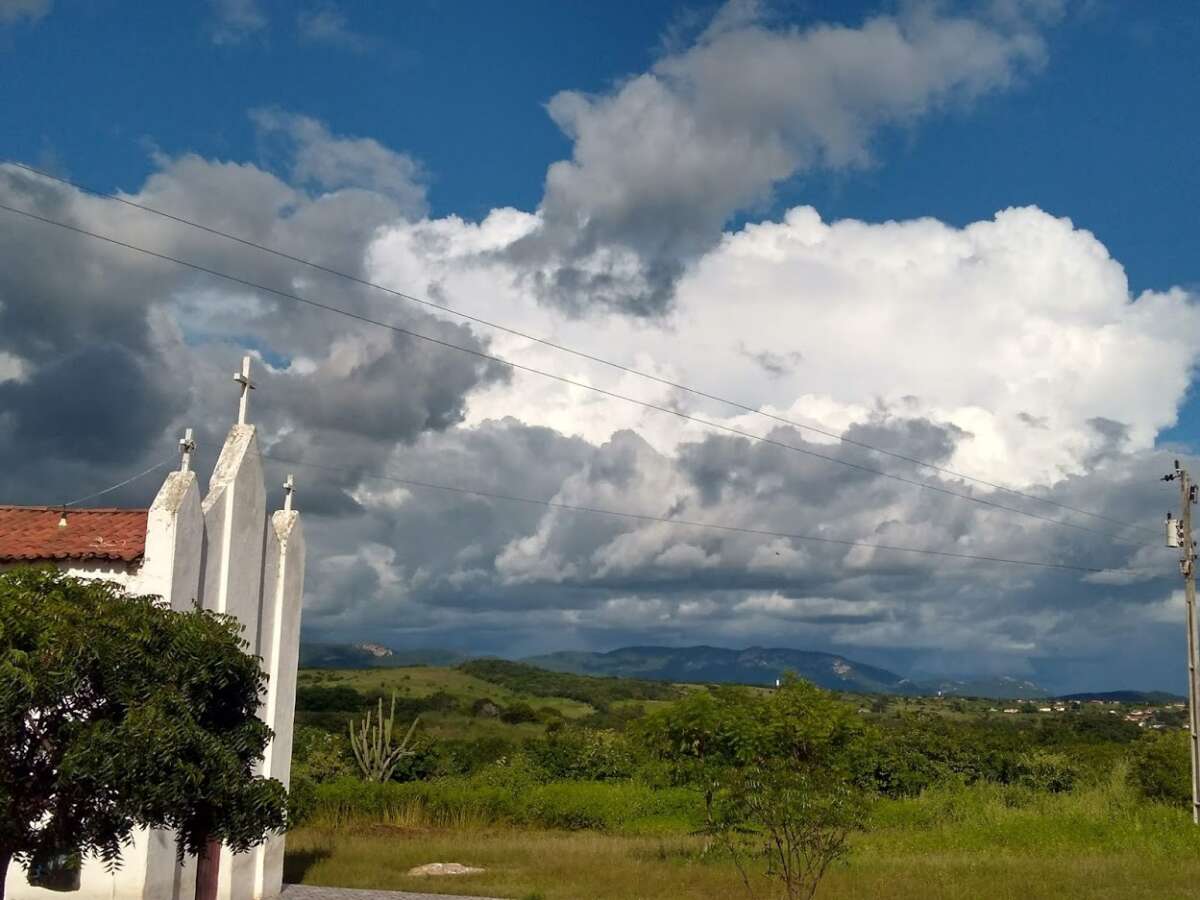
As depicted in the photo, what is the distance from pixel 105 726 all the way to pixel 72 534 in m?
8.77

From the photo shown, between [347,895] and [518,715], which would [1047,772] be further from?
[518,715]

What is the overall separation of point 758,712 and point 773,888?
8.55 metres

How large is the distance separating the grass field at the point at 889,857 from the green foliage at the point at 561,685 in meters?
71.5

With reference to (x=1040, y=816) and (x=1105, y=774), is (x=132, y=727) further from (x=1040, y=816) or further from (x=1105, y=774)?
(x=1105, y=774)

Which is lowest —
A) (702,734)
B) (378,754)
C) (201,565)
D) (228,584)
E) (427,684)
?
(378,754)

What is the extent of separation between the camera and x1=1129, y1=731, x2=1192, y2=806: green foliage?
4056 cm

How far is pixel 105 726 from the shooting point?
1016cm

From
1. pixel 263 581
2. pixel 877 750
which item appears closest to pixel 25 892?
pixel 263 581

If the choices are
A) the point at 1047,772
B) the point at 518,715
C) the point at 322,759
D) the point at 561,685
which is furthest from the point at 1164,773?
the point at 561,685

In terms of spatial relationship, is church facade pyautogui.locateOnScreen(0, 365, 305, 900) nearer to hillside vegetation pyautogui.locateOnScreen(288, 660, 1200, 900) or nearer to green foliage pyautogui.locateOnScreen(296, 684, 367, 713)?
hillside vegetation pyautogui.locateOnScreen(288, 660, 1200, 900)

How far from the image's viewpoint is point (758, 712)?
3306 cm

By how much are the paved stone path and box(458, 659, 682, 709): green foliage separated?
84.6 meters

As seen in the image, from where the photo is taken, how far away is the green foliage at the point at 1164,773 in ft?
133

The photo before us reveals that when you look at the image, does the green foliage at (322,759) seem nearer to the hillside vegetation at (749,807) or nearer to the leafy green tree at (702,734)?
the hillside vegetation at (749,807)
